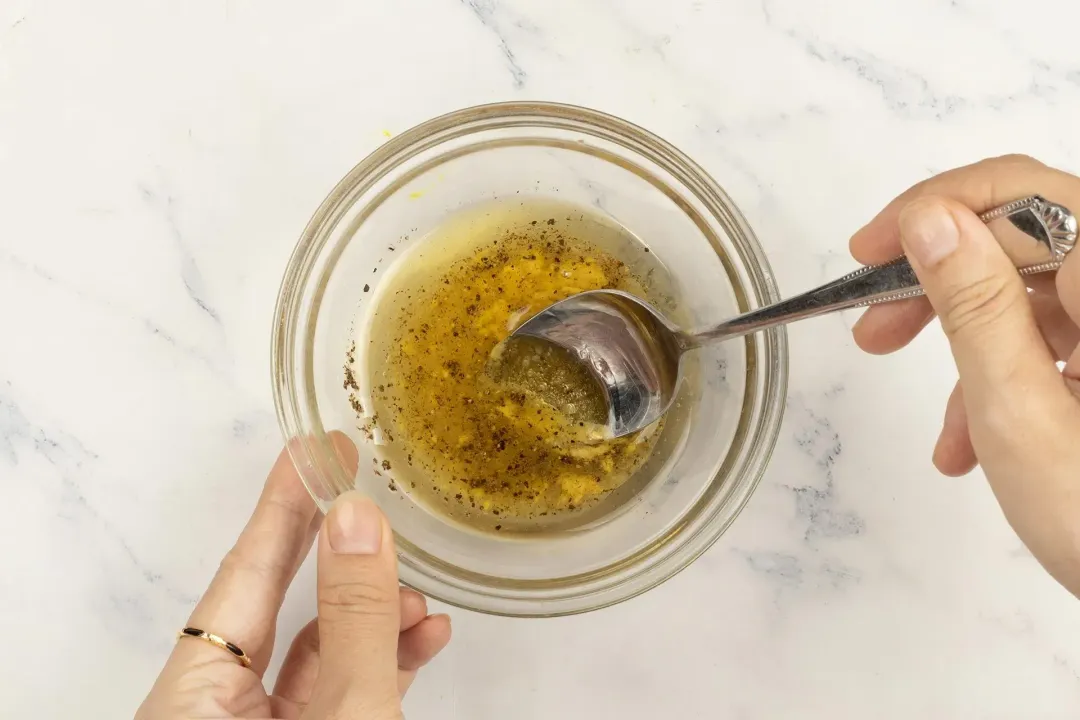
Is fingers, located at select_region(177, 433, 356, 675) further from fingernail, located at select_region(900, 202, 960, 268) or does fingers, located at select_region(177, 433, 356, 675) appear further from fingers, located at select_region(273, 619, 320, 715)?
fingernail, located at select_region(900, 202, 960, 268)

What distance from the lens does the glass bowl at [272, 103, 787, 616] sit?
100cm

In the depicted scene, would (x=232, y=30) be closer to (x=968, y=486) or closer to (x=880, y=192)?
(x=880, y=192)

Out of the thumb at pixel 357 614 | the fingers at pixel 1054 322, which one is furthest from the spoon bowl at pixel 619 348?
the fingers at pixel 1054 322

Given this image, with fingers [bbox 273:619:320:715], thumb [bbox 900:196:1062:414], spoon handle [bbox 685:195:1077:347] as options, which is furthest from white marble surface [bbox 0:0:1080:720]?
thumb [bbox 900:196:1062:414]

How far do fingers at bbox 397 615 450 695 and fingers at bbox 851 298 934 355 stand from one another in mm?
728

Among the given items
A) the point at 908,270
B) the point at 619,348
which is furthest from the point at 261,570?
the point at 908,270

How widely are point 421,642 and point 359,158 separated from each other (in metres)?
0.73

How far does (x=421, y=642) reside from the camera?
3.52 ft

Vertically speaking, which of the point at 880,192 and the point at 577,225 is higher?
the point at 880,192

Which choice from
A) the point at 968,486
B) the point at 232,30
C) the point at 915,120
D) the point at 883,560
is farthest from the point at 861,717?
the point at 232,30

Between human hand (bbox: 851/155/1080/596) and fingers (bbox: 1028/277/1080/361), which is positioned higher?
fingers (bbox: 1028/277/1080/361)

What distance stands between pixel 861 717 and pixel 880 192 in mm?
822

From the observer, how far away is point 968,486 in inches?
46.4

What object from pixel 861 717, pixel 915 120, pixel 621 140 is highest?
pixel 915 120
